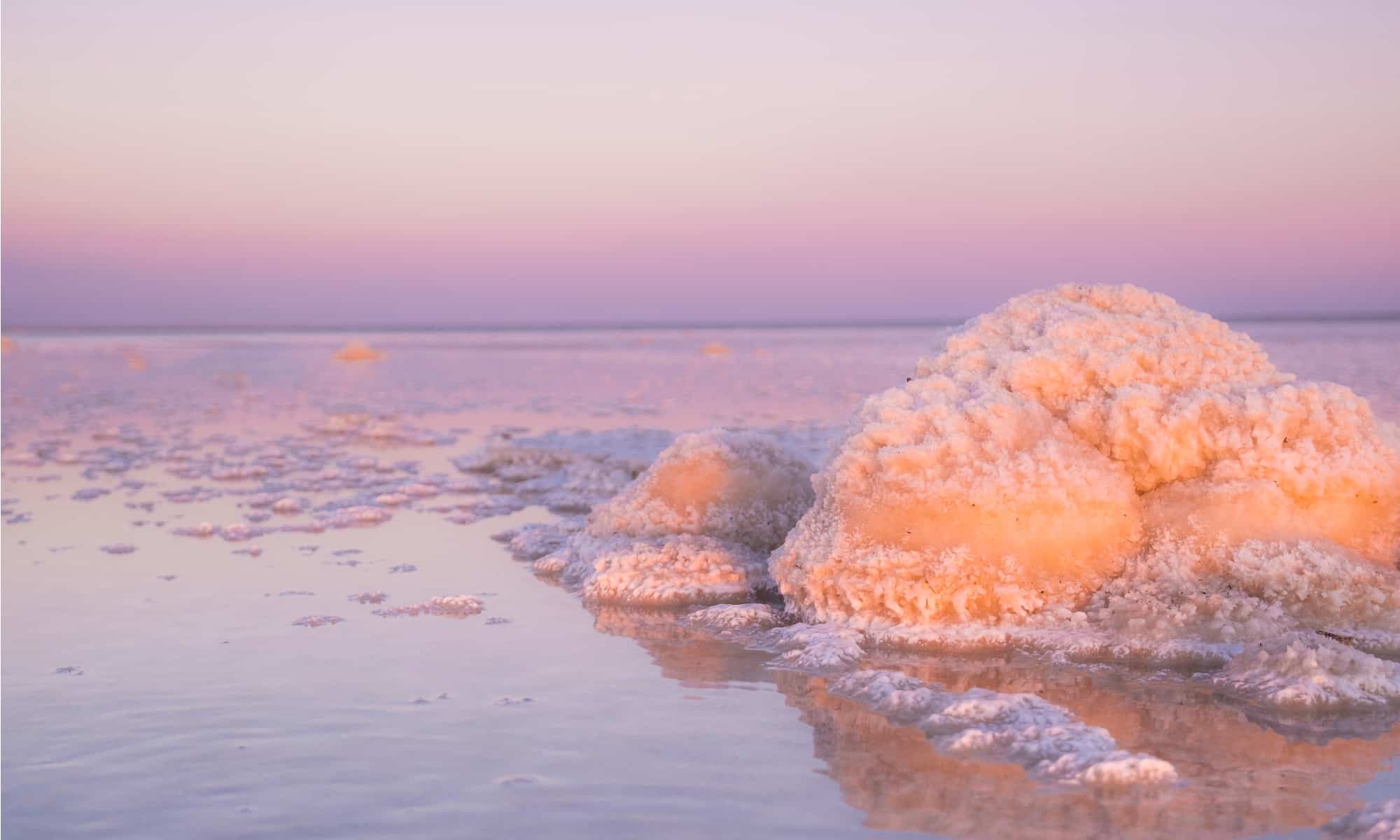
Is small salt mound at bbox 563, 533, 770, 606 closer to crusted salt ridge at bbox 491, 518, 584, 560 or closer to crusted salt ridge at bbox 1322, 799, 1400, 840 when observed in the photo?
crusted salt ridge at bbox 491, 518, 584, 560

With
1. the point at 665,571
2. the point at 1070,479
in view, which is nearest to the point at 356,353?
the point at 665,571

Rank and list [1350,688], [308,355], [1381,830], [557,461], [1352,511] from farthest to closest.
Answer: [308,355] < [557,461] < [1352,511] < [1350,688] < [1381,830]

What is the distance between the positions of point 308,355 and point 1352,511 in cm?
3587

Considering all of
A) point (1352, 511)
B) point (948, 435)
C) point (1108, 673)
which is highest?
point (948, 435)

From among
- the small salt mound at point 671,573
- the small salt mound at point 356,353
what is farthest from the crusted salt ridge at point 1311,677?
the small salt mound at point 356,353

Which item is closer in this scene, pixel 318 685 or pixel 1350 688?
pixel 1350 688

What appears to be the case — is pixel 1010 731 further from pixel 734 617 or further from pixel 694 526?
pixel 694 526

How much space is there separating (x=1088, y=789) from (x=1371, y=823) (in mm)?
653

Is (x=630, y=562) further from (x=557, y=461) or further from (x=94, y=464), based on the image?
(x=94, y=464)

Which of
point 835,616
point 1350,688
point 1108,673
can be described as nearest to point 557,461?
point 835,616

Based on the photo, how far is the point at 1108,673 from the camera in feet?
14.1

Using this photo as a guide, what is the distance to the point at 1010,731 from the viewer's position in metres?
3.58

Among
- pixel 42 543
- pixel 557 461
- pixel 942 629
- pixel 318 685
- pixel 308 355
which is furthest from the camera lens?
pixel 308 355

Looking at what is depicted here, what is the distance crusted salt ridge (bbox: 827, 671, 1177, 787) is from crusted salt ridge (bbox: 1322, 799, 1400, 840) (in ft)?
1.34
